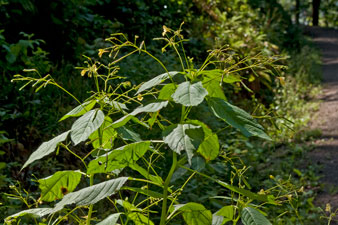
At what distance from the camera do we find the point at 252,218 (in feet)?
5.32

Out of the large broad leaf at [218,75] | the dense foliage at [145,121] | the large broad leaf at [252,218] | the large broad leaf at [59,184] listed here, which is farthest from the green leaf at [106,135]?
the large broad leaf at [252,218]

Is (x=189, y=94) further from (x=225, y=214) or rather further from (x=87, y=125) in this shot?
(x=225, y=214)

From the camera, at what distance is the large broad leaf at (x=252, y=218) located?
1.60m

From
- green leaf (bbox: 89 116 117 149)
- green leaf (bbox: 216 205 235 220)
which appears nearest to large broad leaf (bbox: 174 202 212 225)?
green leaf (bbox: 216 205 235 220)

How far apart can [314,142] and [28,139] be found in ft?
13.2

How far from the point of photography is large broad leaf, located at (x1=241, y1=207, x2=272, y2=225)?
63.1 inches

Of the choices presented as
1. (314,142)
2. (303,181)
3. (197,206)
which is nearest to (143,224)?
(197,206)

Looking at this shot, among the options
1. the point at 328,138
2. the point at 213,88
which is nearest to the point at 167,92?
the point at 213,88

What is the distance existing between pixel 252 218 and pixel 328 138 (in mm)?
5685

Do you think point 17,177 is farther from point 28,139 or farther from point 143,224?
point 143,224

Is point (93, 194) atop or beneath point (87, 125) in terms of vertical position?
beneath

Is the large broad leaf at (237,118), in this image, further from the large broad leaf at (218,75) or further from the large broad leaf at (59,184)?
the large broad leaf at (59,184)

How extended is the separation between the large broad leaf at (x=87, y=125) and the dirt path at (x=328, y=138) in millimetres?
3699

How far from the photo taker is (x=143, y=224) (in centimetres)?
174
